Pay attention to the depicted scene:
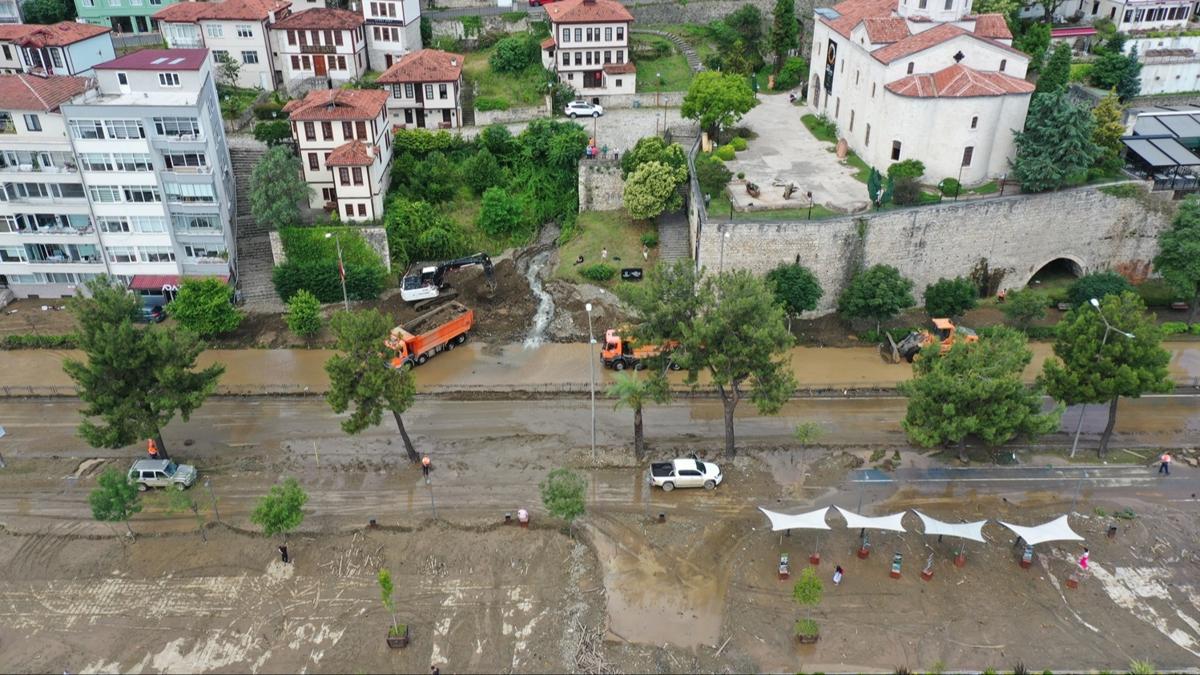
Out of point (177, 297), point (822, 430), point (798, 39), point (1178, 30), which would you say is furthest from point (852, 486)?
point (1178, 30)

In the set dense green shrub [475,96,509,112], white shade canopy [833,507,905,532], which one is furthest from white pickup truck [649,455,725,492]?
dense green shrub [475,96,509,112]

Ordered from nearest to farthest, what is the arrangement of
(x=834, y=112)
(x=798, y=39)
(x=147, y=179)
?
(x=147, y=179) → (x=834, y=112) → (x=798, y=39)

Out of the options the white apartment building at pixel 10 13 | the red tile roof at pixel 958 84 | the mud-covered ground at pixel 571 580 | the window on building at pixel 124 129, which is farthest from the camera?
the white apartment building at pixel 10 13

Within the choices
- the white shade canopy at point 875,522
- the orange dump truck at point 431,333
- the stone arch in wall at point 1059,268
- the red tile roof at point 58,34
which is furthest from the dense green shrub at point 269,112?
the stone arch in wall at point 1059,268

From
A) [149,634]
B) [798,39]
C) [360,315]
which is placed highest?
[798,39]

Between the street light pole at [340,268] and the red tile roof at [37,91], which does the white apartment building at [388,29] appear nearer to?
the street light pole at [340,268]

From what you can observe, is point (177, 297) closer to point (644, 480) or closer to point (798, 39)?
point (644, 480)
